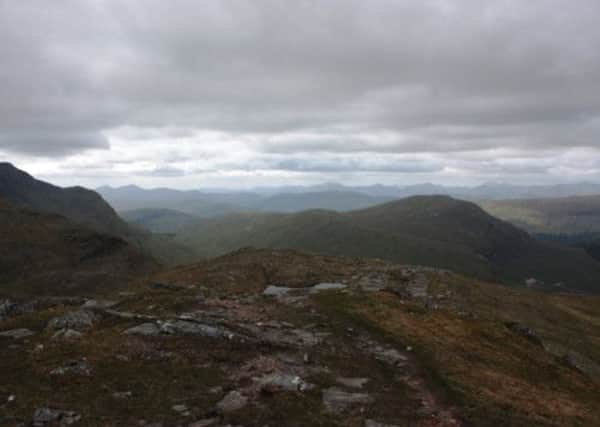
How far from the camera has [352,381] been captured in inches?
1154

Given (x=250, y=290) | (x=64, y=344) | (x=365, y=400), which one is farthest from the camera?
(x=250, y=290)

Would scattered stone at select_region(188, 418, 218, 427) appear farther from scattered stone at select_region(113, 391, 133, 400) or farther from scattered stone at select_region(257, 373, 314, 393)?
scattered stone at select_region(113, 391, 133, 400)

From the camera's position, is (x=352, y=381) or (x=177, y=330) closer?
(x=352, y=381)

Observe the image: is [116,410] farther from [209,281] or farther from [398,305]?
[209,281]

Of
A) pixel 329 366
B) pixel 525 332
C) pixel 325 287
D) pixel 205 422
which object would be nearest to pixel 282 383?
pixel 329 366

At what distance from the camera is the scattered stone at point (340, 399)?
24.5 m

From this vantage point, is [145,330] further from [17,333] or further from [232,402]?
[232,402]

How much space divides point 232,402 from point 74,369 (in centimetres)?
1068

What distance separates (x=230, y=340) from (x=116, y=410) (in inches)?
503

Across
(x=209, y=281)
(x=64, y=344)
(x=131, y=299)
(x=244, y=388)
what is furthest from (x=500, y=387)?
(x=209, y=281)

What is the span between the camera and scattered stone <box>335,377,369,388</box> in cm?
2856

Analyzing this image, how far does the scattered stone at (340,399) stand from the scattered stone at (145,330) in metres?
15.2

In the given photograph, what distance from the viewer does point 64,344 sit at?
32.0m

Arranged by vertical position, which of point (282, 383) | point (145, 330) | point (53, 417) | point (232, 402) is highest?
point (53, 417)
